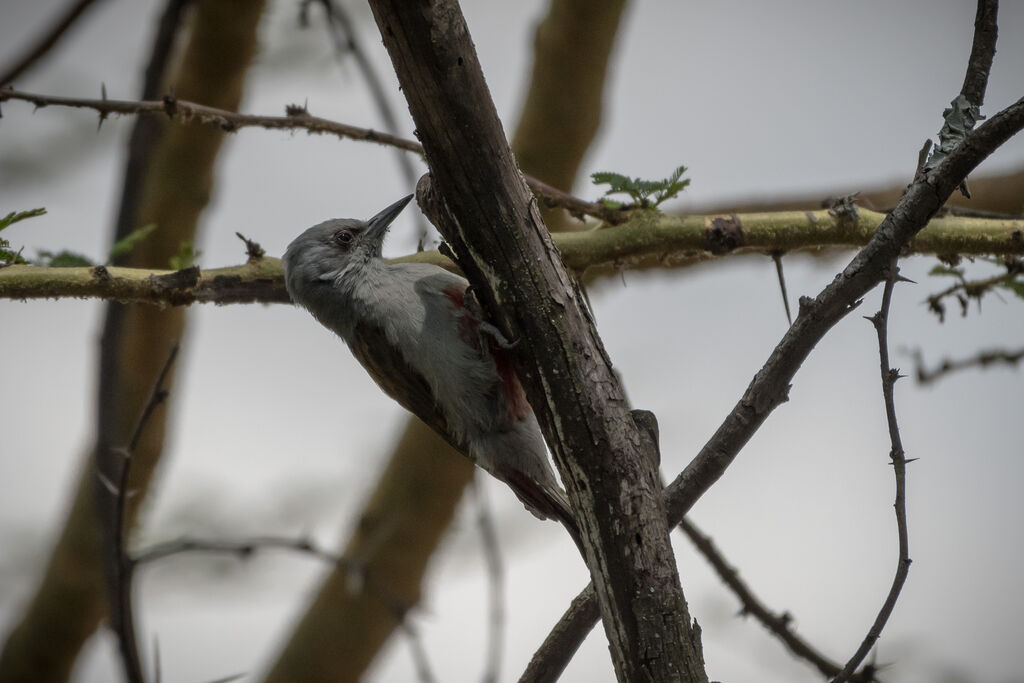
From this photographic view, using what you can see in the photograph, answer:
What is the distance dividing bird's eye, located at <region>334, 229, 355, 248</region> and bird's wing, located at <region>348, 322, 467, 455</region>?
57 centimetres

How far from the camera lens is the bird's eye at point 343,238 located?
4680 millimetres

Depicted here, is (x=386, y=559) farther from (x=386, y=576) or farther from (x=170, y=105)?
(x=170, y=105)

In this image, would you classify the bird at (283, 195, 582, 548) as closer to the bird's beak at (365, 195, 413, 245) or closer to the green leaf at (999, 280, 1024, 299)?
the bird's beak at (365, 195, 413, 245)

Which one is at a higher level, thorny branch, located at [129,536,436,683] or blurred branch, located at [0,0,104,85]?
blurred branch, located at [0,0,104,85]

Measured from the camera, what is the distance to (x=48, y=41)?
486cm

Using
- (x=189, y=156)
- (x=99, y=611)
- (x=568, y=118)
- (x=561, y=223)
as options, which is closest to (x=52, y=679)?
(x=99, y=611)

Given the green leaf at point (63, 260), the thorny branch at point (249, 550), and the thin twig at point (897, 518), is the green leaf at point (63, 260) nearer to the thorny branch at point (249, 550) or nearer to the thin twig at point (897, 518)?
the thorny branch at point (249, 550)

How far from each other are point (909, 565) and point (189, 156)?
218 inches

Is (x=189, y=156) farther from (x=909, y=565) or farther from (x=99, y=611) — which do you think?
(x=909, y=565)

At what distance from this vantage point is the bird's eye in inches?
184

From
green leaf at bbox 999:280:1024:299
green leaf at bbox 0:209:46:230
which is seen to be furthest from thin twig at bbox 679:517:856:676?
green leaf at bbox 0:209:46:230

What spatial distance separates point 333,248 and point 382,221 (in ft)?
1.19

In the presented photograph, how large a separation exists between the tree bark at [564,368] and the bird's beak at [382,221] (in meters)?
2.16

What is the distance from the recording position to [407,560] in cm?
691
